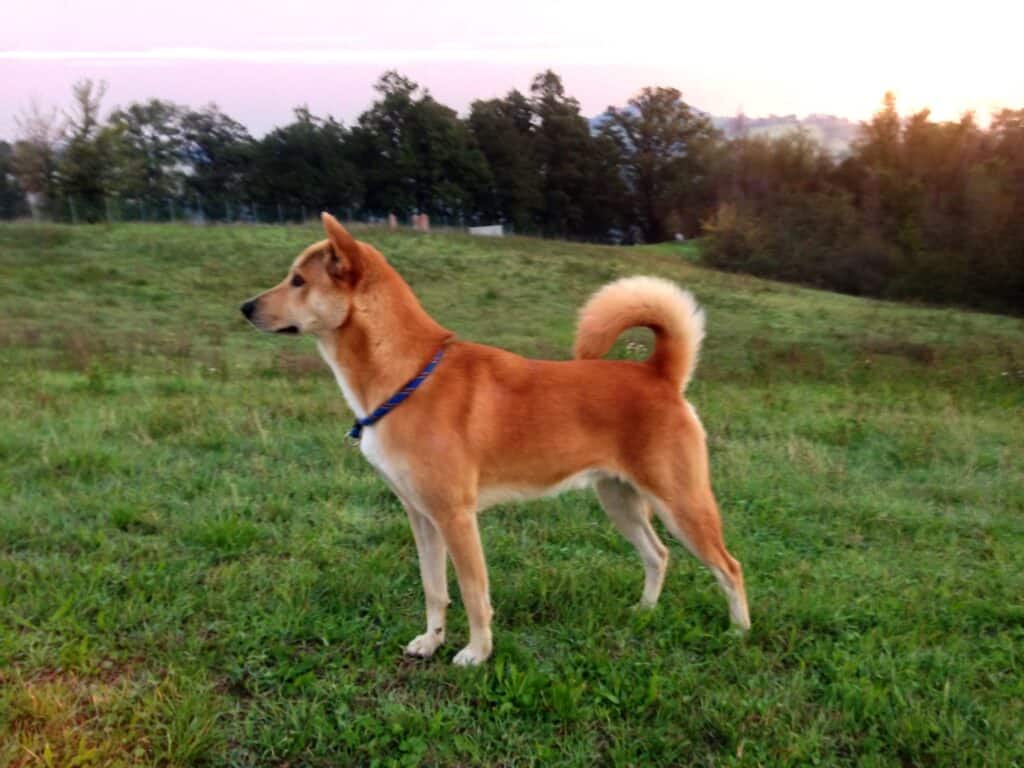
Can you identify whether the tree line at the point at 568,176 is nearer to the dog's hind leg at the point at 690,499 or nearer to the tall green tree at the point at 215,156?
the tall green tree at the point at 215,156

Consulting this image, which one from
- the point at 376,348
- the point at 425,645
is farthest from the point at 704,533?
the point at 376,348

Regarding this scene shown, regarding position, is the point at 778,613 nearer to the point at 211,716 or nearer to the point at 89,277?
the point at 211,716

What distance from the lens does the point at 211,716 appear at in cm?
319

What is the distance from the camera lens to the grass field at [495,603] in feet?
10.6

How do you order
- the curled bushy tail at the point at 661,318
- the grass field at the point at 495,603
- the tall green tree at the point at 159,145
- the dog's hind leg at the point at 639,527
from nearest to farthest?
the grass field at the point at 495,603
the curled bushy tail at the point at 661,318
the dog's hind leg at the point at 639,527
the tall green tree at the point at 159,145

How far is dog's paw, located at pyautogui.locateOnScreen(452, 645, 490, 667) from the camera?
3.72 meters

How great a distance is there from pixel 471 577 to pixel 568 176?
6436 cm

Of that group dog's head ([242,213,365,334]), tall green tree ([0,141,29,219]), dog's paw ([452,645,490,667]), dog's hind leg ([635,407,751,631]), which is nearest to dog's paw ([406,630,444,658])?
dog's paw ([452,645,490,667])

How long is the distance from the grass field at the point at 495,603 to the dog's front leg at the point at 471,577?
0.32ft

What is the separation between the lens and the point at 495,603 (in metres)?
→ 4.29

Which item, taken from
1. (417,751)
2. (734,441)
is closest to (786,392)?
(734,441)

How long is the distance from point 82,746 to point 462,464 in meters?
1.83

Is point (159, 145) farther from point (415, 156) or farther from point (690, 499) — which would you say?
point (690, 499)

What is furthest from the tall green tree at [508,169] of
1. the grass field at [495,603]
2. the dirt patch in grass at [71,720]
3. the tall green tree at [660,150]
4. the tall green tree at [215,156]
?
the dirt patch in grass at [71,720]
